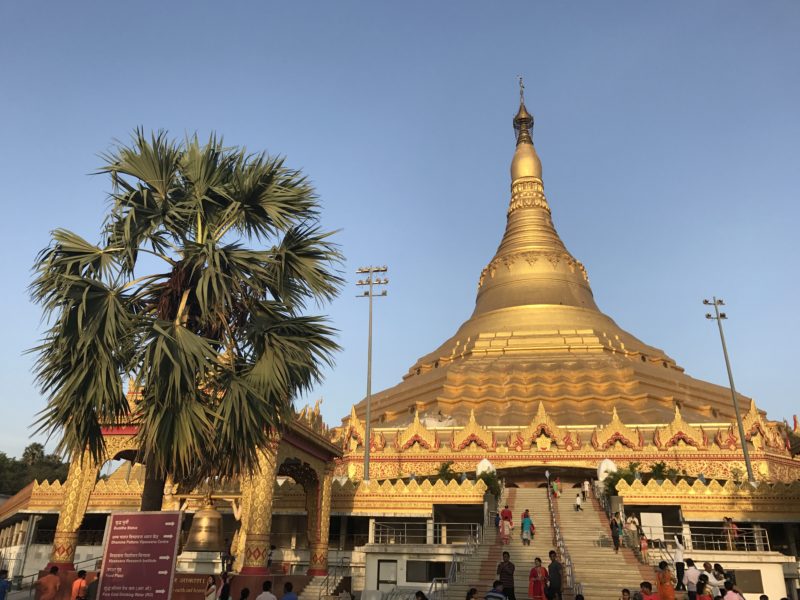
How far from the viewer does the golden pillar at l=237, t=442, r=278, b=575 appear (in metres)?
13.9

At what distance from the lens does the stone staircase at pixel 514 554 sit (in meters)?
15.5

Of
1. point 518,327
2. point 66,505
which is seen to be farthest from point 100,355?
point 518,327

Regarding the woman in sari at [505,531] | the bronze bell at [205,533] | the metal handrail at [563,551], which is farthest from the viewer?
the woman in sari at [505,531]

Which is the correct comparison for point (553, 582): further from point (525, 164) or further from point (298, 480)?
point (525, 164)

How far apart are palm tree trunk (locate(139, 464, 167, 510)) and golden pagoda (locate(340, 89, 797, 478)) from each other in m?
24.0

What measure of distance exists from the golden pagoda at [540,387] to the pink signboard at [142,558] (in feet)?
84.8

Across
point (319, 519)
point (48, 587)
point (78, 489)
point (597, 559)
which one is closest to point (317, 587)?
point (319, 519)

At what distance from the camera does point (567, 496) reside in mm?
25672

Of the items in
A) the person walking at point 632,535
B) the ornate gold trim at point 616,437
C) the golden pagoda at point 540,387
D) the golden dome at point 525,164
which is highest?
the golden dome at point 525,164

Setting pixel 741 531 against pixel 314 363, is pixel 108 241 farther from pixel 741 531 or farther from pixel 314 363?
pixel 741 531

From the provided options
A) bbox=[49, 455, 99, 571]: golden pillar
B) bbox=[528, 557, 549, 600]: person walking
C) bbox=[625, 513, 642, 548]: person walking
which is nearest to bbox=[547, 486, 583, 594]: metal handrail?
bbox=[625, 513, 642, 548]: person walking

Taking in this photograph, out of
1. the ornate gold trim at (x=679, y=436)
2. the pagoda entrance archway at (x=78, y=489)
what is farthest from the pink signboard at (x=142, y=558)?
the ornate gold trim at (x=679, y=436)

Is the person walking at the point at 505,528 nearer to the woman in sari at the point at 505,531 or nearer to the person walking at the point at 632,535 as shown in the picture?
the woman in sari at the point at 505,531

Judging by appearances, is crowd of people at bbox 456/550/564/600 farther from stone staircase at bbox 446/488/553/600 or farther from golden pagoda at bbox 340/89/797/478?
golden pagoda at bbox 340/89/797/478
